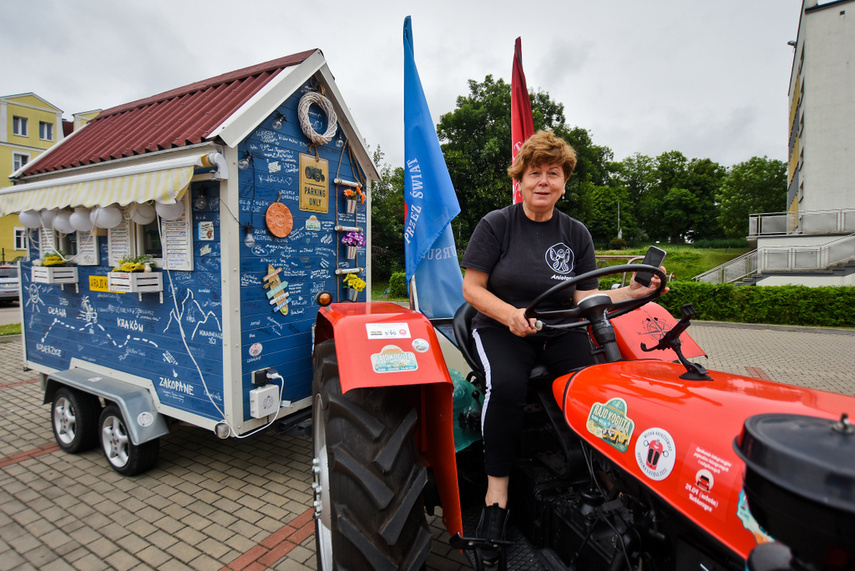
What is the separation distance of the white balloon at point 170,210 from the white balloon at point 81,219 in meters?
0.87

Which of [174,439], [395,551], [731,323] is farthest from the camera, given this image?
[731,323]

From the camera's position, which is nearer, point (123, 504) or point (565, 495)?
point (565, 495)

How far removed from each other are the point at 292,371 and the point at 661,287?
2509 mm

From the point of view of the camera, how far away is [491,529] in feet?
6.04

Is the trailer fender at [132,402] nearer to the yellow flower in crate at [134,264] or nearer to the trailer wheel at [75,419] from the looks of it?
the trailer wheel at [75,419]

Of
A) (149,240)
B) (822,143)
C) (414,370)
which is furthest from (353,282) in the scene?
(822,143)

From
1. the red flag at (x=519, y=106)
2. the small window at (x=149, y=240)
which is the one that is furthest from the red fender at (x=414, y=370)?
the red flag at (x=519, y=106)

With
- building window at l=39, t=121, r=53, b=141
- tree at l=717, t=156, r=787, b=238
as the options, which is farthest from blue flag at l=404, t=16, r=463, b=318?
tree at l=717, t=156, r=787, b=238

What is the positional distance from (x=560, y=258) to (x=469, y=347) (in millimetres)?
621

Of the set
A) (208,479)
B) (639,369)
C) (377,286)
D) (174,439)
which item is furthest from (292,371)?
(377,286)

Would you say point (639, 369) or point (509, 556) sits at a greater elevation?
point (639, 369)

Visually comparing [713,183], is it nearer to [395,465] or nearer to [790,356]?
[790,356]

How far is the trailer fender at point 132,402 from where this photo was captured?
3.15 meters

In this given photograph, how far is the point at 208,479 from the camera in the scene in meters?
3.30
